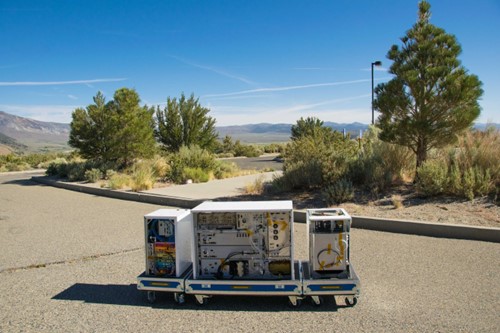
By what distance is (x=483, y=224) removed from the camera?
7645 mm

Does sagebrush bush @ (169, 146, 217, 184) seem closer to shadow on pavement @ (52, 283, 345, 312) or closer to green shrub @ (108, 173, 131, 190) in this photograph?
green shrub @ (108, 173, 131, 190)

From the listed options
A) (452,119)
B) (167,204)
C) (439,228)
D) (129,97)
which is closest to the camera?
(439,228)

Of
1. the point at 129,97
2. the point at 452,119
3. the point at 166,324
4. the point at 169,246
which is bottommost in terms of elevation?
the point at 166,324

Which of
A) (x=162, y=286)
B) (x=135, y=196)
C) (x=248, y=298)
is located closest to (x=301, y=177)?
(x=135, y=196)

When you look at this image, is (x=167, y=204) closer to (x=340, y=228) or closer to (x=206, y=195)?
(x=206, y=195)

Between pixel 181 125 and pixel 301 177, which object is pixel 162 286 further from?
pixel 181 125

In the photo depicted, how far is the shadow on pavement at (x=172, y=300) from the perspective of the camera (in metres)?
4.79

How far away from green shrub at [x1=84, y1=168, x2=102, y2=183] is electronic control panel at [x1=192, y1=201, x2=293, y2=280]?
14.7m

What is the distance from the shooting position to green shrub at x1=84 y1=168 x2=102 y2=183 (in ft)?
61.0

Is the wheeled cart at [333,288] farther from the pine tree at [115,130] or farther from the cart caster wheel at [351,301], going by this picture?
the pine tree at [115,130]

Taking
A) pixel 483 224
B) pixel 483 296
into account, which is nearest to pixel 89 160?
pixel 483 224

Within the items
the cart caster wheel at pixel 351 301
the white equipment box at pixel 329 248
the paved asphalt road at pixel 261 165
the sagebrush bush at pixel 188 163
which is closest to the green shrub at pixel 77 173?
the sagebrush bush at pixel 188 163

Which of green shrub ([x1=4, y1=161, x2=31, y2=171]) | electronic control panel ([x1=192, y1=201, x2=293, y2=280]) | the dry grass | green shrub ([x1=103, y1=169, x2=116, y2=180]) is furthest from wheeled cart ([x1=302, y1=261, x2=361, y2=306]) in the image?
green shrub ([x1=4, y1=161, x2=31, y2=171])

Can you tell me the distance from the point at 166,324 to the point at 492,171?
8112 mm
